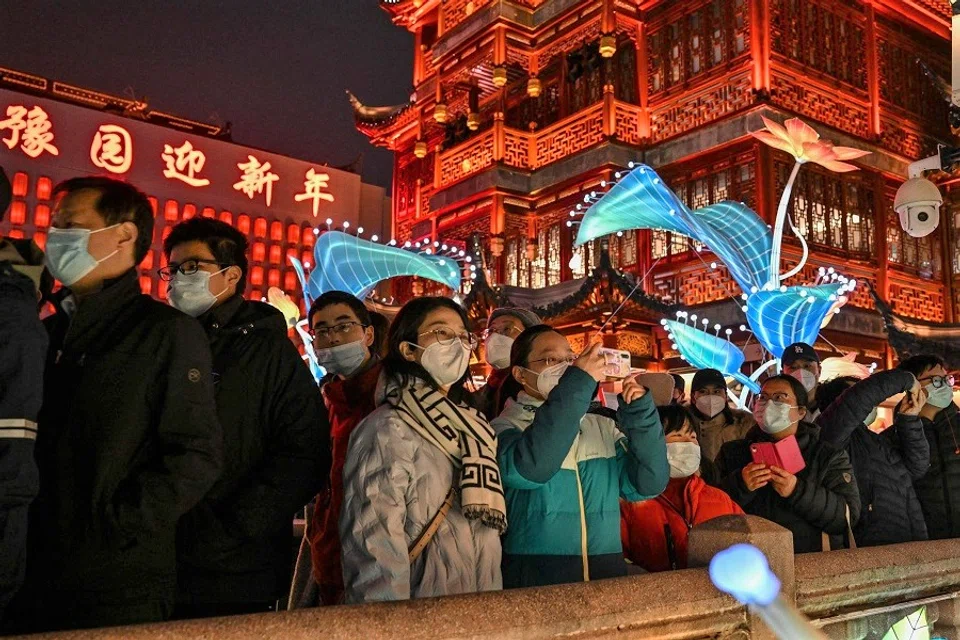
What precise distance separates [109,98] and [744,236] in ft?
61.9

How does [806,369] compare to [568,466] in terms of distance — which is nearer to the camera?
[568,466]

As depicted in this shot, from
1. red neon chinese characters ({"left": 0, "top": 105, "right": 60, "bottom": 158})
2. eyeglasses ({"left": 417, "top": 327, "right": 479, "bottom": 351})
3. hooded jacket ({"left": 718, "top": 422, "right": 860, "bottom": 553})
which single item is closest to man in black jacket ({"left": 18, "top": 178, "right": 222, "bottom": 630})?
eyeglasses ({"left": 417, "top": 327, "right": 479, "bottom": 351})

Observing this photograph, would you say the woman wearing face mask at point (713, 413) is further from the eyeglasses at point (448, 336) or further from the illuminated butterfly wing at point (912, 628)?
the eyeglasses at point (448, 336)

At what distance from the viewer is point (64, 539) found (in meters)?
1.88

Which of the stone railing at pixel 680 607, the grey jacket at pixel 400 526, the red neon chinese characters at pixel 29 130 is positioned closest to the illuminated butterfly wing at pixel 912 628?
the stone railing at pixel 680 607

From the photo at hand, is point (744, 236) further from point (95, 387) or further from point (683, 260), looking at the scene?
point (95, 387)

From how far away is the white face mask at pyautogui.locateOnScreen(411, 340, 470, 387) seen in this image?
8.76ft

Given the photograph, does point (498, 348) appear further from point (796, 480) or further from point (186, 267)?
point (186, 267)

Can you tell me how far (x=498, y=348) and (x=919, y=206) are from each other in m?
5.58

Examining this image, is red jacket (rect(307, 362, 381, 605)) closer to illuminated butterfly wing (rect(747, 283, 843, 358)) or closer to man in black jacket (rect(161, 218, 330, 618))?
man in black jacket (rect(161, 218, 330, 618))

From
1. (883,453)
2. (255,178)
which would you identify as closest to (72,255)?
(883,453)

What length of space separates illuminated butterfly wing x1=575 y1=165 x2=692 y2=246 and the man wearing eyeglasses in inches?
205

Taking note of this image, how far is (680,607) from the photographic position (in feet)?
7.77

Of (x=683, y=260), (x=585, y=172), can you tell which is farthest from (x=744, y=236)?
(x=585, y=172)
